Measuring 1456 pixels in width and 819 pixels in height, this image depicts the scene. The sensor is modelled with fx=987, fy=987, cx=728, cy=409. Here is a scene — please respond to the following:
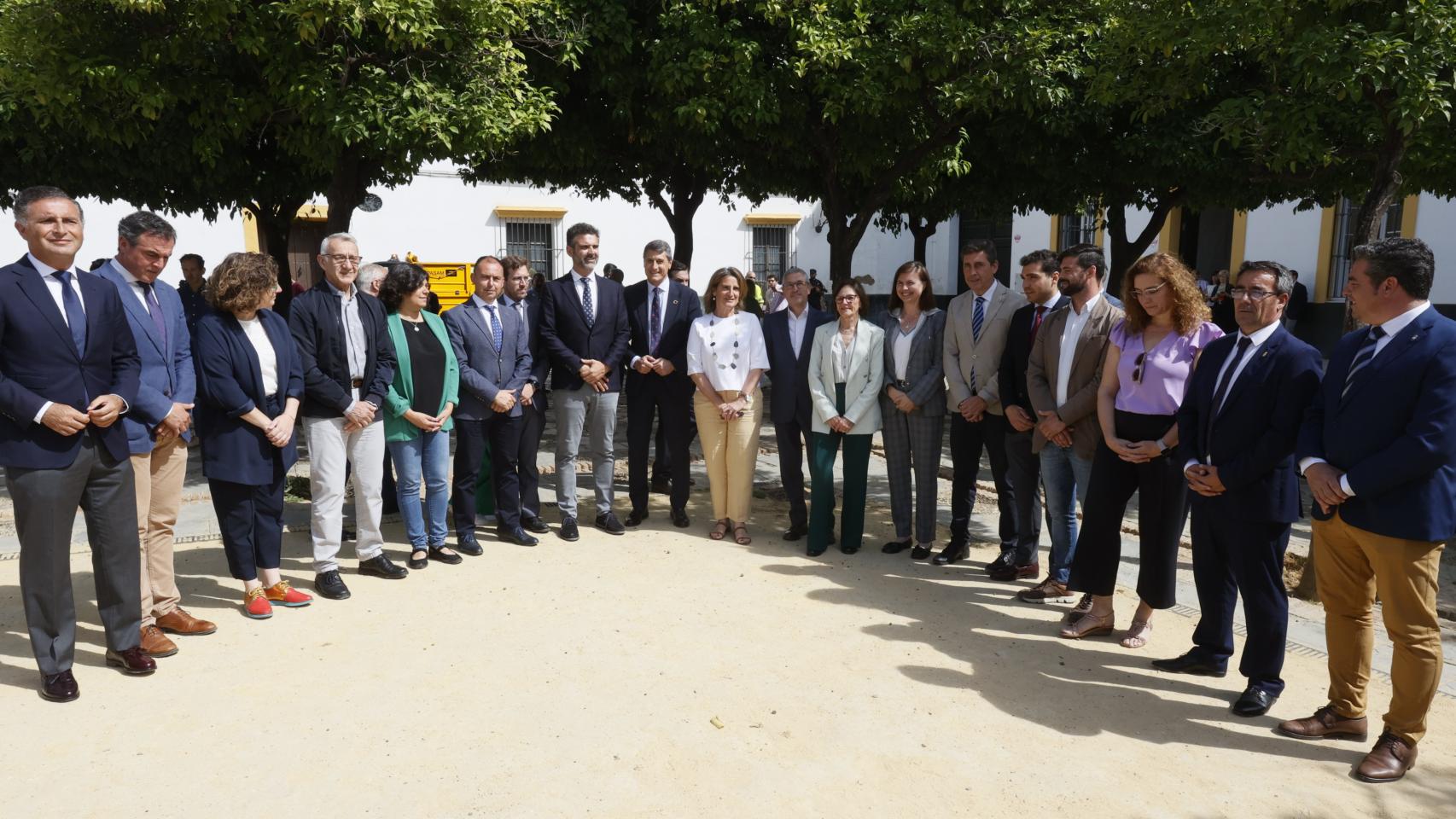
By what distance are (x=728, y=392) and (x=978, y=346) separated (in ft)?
5.15

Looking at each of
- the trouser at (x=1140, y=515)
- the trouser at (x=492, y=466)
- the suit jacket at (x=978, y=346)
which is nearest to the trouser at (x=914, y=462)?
the suit jacket at (x=978, y=346)

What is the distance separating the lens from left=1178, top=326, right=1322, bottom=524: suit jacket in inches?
149

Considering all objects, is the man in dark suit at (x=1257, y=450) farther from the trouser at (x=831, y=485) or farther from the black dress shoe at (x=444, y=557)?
the black dress shoe at (x=444, y=557)

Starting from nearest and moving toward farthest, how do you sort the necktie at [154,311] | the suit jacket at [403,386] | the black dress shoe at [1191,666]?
the black dress shoe at [1191,666] < the necktie at [154,311] < the suit jacket at [403,386]

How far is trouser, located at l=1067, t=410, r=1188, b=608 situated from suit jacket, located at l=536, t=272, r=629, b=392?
3092mm

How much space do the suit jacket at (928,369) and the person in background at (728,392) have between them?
3.20 ft

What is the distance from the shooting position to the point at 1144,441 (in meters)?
4.48

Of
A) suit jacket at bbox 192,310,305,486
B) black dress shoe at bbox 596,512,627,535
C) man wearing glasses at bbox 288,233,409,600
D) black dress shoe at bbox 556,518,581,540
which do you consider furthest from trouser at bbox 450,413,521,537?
suit jacket at bbox 192,310,305,486

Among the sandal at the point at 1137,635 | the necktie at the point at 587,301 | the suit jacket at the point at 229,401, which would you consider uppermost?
the necktie at the point at 587,301

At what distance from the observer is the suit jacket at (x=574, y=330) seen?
6.30 m

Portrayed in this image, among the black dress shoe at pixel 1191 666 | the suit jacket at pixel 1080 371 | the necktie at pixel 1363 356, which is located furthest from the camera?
the suit jacket at pixel 1080 371

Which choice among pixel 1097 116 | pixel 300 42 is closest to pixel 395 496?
pixel 300 42

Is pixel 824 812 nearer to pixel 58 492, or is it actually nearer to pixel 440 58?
pixel 58 492

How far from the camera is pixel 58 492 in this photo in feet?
12.6
